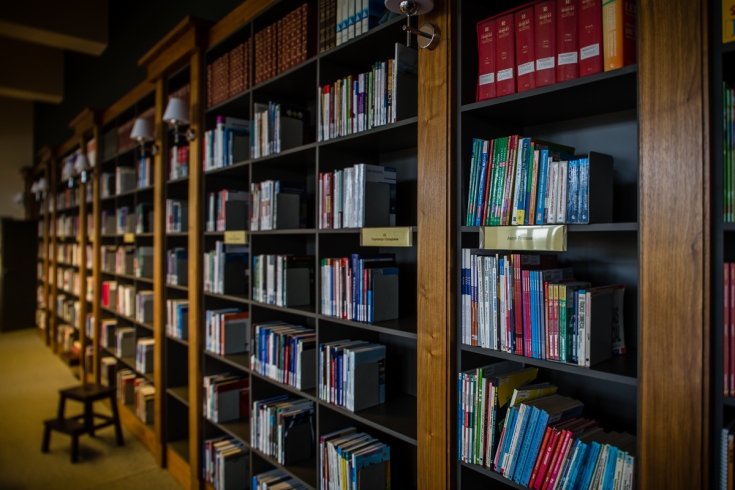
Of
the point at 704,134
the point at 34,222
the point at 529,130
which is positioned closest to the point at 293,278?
the point at 529,130

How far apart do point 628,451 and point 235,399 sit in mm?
2307

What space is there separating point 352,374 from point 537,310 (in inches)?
35.5

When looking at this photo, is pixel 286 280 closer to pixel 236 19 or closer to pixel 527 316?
pixel 527 316

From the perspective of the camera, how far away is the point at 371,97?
198cm

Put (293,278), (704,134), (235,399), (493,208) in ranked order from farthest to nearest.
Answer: (235,399), (293,278), (493,208), (704,134)

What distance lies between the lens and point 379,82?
1.93 meters

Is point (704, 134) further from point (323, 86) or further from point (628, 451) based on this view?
point (323, 86)

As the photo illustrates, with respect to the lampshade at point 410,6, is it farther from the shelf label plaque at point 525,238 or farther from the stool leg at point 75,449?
the stool leg at point 75,449

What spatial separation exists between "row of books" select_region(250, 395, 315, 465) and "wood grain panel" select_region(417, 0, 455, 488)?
2.83ft

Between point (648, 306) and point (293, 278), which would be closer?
point (648, 306)

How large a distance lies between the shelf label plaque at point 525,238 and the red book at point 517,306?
0.06 metres

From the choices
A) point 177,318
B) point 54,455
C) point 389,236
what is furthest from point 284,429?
point 54,455

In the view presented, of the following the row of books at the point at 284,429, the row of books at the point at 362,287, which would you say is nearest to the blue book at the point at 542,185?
the row of books at the point at 362,287

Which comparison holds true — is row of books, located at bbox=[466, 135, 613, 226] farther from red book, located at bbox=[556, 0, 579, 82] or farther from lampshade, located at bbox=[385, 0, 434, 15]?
lampshade, located at bbox=[385, 0, 434, 15]
